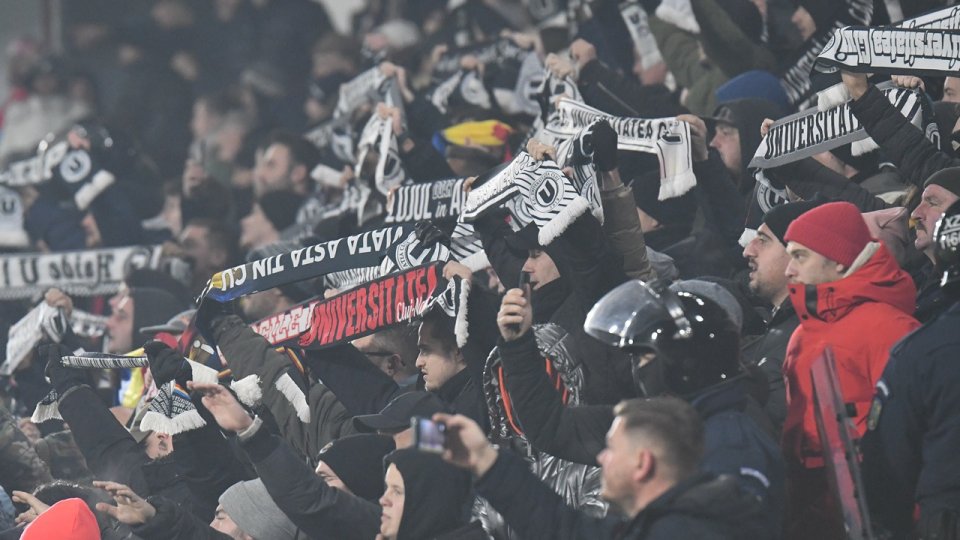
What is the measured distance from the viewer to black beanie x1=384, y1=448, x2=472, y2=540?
579cm

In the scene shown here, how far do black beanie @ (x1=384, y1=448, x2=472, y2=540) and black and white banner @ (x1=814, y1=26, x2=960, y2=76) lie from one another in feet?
6.75

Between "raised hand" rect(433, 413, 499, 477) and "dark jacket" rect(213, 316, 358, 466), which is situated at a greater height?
"raised hand" rect(433, 413, 499, 477)

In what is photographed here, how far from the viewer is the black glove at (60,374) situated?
7.92 m

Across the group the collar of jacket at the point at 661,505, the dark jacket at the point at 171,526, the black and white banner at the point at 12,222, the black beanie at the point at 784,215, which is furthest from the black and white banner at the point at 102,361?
the black and white banner at the point at 12,222

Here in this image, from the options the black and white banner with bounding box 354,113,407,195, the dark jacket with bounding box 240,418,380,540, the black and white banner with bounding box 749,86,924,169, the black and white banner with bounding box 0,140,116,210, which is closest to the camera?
the dark jacket with bounding box 240,418,380,540

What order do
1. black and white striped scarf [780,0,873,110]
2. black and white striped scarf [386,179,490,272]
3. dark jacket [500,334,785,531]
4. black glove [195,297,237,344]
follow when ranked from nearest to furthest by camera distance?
dark jacket [500,334,785,531] → black glove [195,297,237,344] → black and white striped scarf [386,179,490,272] → black and white striped scarf [780,0,873,110]

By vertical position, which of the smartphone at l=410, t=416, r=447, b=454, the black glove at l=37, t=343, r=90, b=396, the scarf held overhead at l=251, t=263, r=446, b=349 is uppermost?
the smartphone at l=410, t=416, r=447, b=454

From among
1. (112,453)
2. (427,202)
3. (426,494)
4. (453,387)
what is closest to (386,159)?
(427,202)

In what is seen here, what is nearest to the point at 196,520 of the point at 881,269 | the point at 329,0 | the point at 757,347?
the point at 757,347

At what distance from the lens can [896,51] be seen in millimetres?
6180

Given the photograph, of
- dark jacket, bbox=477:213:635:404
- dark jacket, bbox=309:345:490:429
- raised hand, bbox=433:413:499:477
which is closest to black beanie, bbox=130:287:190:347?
dark jacket, bbox=309:345:490:429

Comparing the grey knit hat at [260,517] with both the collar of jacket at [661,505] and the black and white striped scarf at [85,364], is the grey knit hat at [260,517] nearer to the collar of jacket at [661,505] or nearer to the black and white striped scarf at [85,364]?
the black and white striped scarf at [85,364]

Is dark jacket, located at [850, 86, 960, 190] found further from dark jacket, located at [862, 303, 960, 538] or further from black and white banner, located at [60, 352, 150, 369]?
black and white banner, located at [60, 352, 150, 369]

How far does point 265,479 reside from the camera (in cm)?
601
